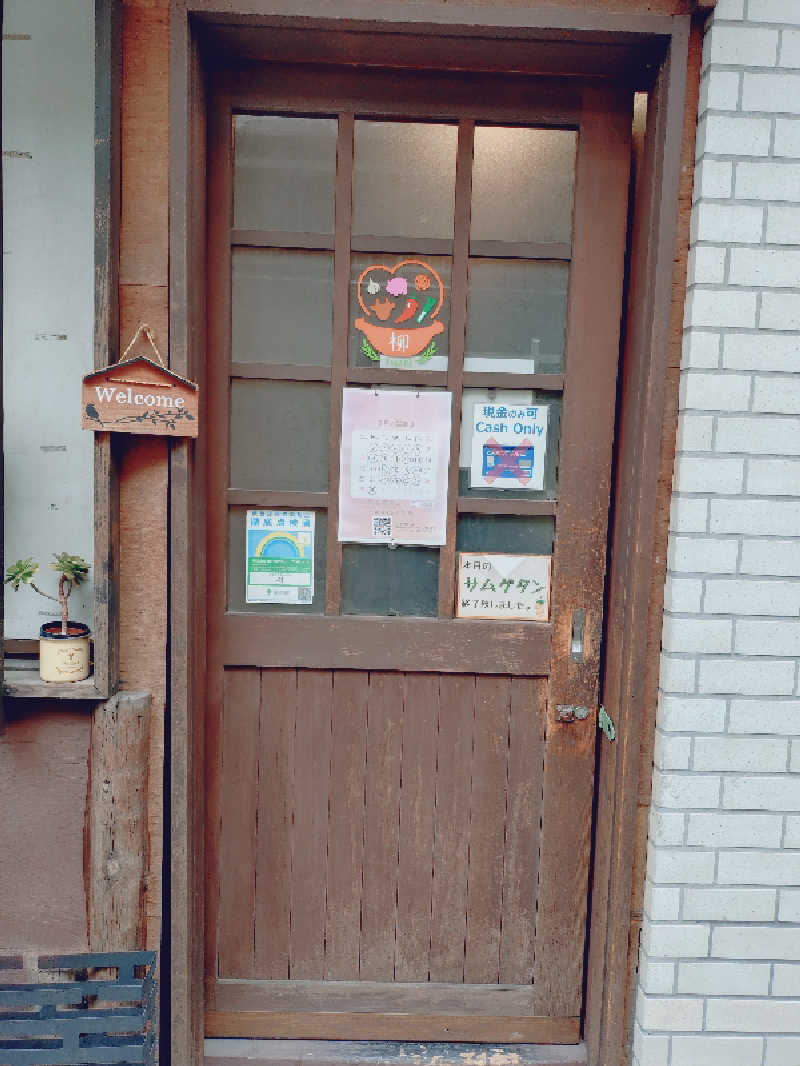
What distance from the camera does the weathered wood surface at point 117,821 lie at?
220 centimetres

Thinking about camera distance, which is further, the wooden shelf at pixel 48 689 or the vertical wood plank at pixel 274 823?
the vertical wood plank at pixel 274 823

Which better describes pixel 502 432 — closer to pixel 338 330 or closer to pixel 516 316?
pixel 516 316

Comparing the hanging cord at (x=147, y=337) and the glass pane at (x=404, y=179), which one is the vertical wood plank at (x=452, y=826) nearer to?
the hanging cord at (x=147, y=337)

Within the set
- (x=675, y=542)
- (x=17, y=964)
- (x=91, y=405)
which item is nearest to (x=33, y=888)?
(x=17, y=964)

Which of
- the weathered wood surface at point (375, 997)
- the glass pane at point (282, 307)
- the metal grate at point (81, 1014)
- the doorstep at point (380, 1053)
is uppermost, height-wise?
the glass pane at point (282, 307)

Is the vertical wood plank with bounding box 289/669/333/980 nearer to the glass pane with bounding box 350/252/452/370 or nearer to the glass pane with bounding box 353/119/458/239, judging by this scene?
the glass pane with bounding box 350/252/452/370

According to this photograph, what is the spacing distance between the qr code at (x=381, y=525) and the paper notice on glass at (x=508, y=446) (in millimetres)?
268

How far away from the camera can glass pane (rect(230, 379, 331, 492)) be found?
7.71 feet

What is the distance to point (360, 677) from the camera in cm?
241

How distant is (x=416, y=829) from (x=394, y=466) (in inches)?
43.2

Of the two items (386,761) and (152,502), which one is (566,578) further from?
(152,502)

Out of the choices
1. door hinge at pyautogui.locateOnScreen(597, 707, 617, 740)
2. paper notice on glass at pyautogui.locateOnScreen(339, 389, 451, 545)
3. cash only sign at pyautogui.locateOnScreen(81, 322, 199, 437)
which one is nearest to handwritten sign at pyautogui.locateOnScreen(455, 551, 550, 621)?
paper notice on glass at pyautogui.locateOnScreen(339, 389, 451, 545)

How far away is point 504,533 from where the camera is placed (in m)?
2.40

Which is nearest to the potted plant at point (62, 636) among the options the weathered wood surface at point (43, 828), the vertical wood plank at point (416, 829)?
the weathered wood surface at point (43, 828)
